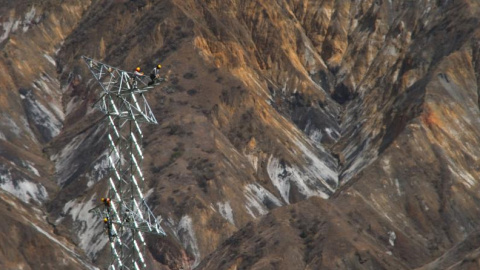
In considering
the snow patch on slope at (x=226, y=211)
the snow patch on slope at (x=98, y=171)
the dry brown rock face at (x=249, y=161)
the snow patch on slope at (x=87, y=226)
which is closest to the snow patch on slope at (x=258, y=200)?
the dry brown rock face at (x=249, y=161)

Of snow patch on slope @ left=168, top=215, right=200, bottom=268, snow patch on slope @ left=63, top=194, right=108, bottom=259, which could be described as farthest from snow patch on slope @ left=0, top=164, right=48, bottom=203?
snow patch on slope @ left=168, top=215, right=200, bottom=268

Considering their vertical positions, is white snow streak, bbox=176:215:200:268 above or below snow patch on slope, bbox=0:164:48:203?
below

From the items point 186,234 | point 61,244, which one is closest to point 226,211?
point 186,234

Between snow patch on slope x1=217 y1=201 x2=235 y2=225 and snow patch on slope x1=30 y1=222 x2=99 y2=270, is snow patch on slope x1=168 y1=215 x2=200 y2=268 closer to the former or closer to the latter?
snow patch on slope x1=217 y1=201 x2=235 y2=225

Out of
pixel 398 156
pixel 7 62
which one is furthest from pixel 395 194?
pixel 7 62

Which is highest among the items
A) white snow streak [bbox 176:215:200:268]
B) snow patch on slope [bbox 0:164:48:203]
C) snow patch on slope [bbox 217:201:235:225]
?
snow patch on slope [bbox 0:164:48:203]

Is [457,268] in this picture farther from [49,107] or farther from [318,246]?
[49,107]

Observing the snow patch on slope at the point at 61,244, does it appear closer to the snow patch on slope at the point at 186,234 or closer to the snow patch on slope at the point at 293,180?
the snow patch on slope at the point at 186,234
